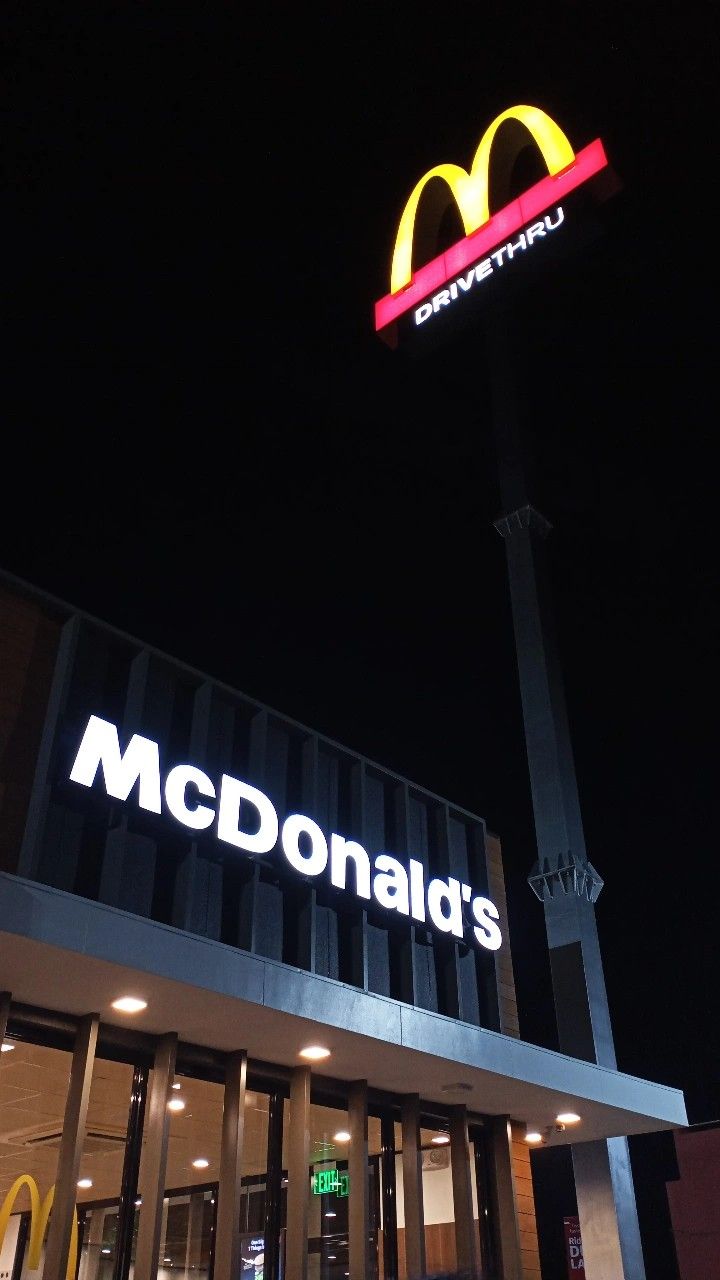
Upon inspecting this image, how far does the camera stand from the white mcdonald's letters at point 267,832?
32.1ft

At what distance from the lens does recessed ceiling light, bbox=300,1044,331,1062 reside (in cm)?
948

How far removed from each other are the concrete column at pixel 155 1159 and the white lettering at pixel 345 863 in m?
3.09

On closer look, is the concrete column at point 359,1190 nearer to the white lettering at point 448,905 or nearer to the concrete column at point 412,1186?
Result: the concrete column at point 412,1186

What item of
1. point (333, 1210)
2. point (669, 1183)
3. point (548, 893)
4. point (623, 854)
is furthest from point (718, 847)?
point (333, 1210)

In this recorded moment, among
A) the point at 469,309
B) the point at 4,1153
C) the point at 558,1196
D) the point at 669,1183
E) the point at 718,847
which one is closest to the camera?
the point at 4,1153

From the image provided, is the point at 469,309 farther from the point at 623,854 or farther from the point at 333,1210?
the point at 623,854

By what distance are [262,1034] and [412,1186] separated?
9.53ft

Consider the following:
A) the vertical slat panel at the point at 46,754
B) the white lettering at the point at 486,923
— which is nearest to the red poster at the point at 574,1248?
the white lettering at the point at 486,923

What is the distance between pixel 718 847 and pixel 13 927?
30.9 metres

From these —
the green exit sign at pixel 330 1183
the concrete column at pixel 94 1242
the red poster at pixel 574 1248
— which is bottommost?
the concrete column at pixel 94 1242

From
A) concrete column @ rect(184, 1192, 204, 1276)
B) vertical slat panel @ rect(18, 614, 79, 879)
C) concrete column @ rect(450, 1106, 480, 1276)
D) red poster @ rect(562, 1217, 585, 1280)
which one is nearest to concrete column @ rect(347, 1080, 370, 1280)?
concrete column @ rect(450, 1106, 480, 1276)

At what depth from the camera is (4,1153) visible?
1070 centimetres

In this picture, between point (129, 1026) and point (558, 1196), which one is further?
point (558, 1196)

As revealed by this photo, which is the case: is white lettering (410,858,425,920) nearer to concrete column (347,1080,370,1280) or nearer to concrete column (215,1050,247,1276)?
concrete column (347,1080,370,1280)
